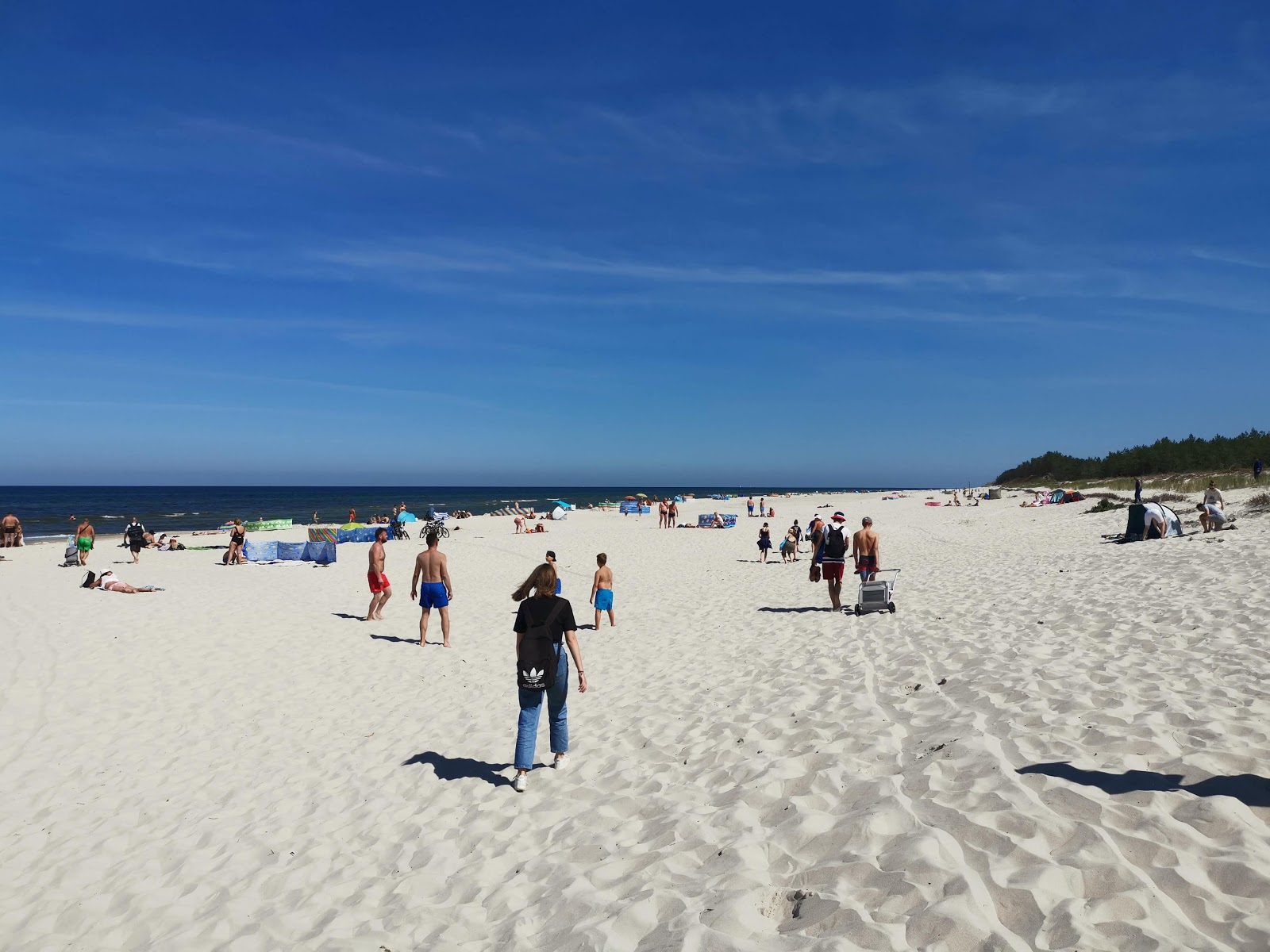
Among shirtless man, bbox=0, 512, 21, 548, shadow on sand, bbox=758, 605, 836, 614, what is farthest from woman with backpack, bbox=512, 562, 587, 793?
shirtless man, bbox=0, 512, 21, 548

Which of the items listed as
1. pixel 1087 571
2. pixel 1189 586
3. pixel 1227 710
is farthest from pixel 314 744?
pixel 1087 571

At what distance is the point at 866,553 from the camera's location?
1213 centimetres

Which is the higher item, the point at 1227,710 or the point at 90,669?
the point at 1227,710

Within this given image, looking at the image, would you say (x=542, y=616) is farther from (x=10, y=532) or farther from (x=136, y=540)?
(x=10, y=532)

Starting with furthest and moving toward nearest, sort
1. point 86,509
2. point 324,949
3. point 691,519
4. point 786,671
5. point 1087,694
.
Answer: point 86,509 < point 691,519 < point 786,671 < point 1087,694 < point 324,949

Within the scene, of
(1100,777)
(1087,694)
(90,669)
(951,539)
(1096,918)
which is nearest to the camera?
(1096,918)

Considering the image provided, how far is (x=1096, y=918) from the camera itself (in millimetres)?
2951

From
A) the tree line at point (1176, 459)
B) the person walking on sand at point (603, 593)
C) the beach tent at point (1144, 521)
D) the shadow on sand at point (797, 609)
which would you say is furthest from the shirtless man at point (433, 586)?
the tree line at point (1176, 459)

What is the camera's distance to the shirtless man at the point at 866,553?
1199cm

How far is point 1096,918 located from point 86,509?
84921 mm

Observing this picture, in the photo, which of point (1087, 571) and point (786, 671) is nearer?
point (786, 671)

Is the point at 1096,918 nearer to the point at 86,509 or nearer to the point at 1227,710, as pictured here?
the point at 1227,710

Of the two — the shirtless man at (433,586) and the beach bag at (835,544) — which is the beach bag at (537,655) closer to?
the shirtless man at (433,586)

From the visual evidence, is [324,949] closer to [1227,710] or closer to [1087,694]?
[1087,694]
